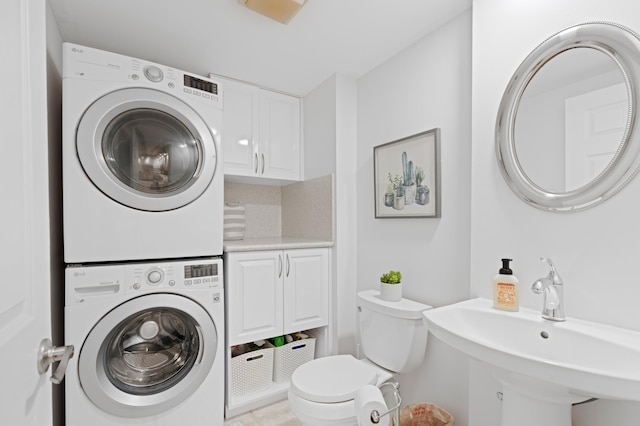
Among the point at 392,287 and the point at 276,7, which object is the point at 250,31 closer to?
the point at 276,7

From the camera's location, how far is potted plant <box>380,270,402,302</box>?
168 centimetres

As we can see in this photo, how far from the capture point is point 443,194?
63.4 inches

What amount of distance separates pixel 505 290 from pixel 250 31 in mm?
1825

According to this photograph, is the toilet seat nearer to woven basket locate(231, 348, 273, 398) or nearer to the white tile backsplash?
woven basket locate(231, 348, 273, 398)

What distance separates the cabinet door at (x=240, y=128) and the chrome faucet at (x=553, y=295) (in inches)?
75.0

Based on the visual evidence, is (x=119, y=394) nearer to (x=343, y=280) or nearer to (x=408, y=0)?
(x=343, y=280)

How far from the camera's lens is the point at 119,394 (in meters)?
1.42

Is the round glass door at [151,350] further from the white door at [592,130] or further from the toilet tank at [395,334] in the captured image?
the white door at [592,130]

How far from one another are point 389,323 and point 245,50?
6.05 feet

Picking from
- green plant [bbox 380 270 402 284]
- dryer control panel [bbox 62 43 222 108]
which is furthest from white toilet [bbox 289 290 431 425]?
dryer control panel [bbox 62 43 222 108]

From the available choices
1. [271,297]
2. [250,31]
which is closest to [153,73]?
[250,31]

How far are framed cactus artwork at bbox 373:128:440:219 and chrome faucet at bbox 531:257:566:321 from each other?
624 millimetres

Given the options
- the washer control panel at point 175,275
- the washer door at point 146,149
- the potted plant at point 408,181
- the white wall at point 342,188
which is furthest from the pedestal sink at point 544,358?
the washer door at point 146,149

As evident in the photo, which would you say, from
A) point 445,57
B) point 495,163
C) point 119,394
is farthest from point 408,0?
point 119,394
